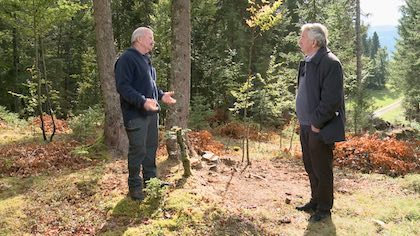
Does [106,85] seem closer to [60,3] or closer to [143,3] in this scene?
[60,3]

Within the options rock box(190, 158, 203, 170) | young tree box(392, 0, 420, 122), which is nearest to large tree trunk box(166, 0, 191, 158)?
rock box(190, 158, 203, 170)

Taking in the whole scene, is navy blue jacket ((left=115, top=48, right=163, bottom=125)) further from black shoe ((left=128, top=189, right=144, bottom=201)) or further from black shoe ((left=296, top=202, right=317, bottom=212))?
black shoe ((left=296, top=202, right=317, bottom=212))

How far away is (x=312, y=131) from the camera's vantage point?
5.53m

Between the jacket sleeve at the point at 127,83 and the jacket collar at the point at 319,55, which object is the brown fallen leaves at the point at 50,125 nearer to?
the jacket sleeve at the point at 127,83

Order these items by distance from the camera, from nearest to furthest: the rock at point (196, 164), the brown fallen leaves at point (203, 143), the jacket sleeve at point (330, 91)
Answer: the jacket sleeve at point (330, 91) < the rock at point (196, 164) < the brown fallen leaves at point (203, 143)

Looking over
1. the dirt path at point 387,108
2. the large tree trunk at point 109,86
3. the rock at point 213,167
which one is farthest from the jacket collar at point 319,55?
the dirt path at point 387,108

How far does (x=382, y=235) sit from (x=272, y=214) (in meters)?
1.55

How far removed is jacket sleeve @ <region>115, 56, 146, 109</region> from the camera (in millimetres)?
5258

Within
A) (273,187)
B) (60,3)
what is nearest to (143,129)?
(273,187)

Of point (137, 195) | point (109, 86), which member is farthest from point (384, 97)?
point (137, 195)

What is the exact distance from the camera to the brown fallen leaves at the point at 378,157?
9.52 meters

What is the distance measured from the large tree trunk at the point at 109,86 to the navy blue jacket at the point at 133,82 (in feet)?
10.7

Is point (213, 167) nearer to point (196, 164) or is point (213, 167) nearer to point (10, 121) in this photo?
point (196, 164)

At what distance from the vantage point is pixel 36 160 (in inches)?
325
